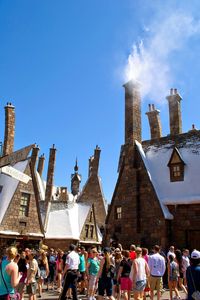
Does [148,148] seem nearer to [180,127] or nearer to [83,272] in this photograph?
[180,127]

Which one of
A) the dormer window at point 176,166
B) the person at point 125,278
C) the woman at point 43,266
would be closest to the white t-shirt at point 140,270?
the person at point 125,278

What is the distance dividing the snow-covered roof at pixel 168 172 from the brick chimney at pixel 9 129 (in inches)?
423

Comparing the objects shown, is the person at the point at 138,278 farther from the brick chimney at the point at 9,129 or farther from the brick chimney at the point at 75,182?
the brick chimney at the point at 75,182

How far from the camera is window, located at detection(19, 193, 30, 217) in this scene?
2374 cm

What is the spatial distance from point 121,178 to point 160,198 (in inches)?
128

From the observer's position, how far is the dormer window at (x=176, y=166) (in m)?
18.5

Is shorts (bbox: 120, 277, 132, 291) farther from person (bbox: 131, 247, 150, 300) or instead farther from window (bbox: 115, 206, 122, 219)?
window (bbox: 115, 206, 122, 219)

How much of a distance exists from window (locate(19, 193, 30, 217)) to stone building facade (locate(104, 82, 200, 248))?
6.62m

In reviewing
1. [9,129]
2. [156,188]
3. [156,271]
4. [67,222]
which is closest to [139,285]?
[156,271]

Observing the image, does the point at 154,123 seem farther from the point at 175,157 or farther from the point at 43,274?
the point at 43,274

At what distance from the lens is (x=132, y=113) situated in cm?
2066

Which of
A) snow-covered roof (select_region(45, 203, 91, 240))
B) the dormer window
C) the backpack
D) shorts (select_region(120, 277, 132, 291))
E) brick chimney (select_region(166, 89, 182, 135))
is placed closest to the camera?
shorts (select_region(120, 277, 132, 291))

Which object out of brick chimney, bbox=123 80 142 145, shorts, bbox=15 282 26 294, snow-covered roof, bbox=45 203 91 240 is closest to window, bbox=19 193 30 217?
snow-covered roof, bbox=45 203 91 240

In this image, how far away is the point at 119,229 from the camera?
1991 cm
